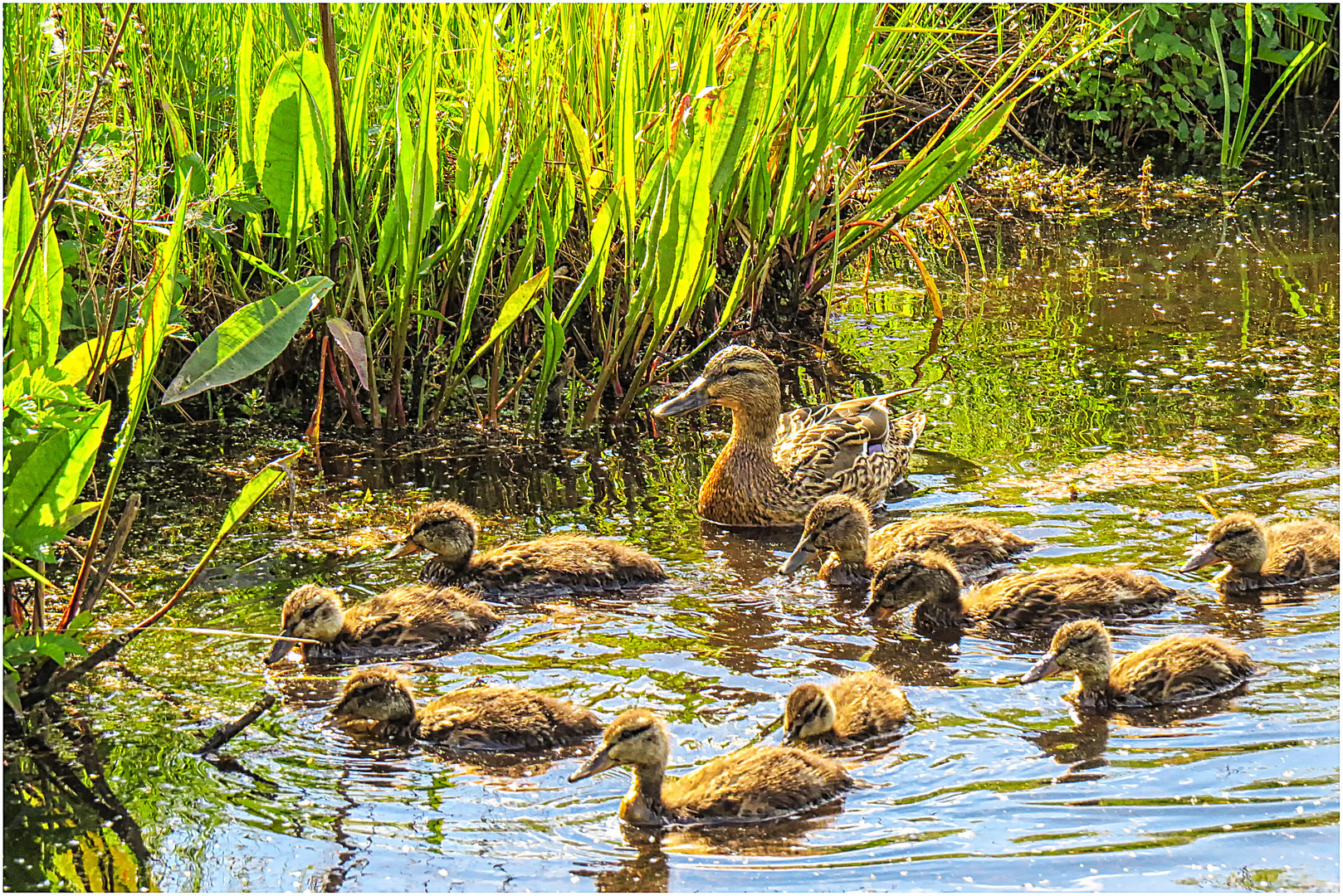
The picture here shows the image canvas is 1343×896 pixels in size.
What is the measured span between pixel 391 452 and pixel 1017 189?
19.5 feet

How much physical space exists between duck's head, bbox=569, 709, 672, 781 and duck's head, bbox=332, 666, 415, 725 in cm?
62

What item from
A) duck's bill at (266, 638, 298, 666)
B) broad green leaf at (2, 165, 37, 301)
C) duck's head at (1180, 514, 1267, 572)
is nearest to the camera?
broad green leaf at (2, 165, 37, 301)

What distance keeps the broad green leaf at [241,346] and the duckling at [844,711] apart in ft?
6.06

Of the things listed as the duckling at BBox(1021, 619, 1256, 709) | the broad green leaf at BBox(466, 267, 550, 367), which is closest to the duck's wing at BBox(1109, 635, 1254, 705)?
the duckling at BBox(1021, 619, 1256, 709)

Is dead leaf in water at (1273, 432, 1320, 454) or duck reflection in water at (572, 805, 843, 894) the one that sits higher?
dead leaf in water at (1273, 432, 1320, 454)

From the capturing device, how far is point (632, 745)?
4.11 m

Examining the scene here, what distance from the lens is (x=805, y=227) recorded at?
7.82 metres

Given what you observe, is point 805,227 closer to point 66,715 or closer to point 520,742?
point 520,742

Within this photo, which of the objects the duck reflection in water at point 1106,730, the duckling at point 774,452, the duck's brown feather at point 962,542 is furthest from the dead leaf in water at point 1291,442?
the duck reflection in water at point 1106,730

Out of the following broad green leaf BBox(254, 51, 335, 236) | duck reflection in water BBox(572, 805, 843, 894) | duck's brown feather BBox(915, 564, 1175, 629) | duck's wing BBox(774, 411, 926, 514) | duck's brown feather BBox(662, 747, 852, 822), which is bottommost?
duck reflection in water BBox(572, 805, 843, 894)

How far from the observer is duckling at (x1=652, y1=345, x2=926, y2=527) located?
652 centimetres

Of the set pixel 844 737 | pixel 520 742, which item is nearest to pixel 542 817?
pixel 520 742

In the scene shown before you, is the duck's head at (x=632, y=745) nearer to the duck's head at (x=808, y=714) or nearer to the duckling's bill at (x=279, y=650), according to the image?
the duck's head at (x=808, y=714)

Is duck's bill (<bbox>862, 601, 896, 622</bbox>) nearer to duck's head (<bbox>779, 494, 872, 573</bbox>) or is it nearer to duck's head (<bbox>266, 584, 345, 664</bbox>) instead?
duck's head (<bbox>779, 494, 872, 573</bbox>)
